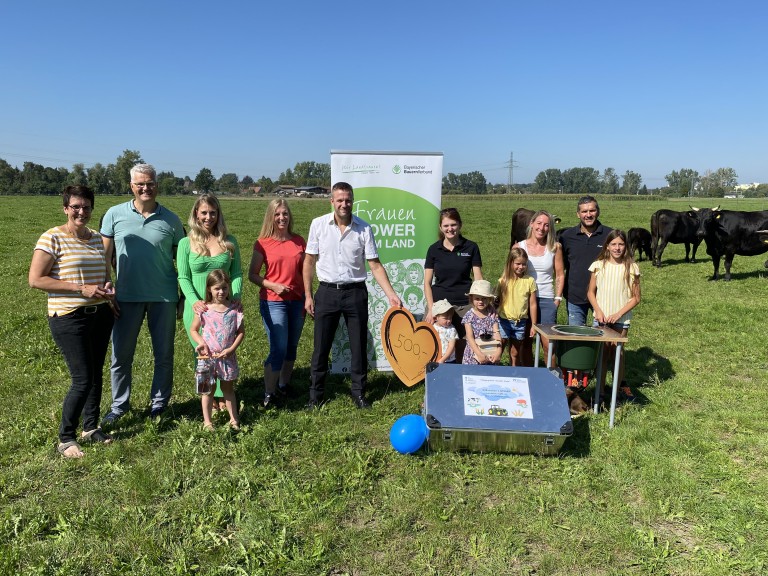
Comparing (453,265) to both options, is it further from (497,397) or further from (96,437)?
(96,437)

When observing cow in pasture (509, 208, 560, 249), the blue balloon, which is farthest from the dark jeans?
cow in pasture (509, 208, 560, 249)

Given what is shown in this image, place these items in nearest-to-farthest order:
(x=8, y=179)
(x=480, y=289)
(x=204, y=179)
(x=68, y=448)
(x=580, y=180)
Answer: (x=68, y=448) → (x=480, y=289) → (x=8, y=179) → (x=204, y=179) → (x=580, y=180)

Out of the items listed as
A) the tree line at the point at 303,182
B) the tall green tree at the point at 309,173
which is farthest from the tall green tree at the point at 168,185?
the tall green tree at the point at 309,173

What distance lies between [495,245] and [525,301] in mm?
14030

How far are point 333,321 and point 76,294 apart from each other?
2.22 m

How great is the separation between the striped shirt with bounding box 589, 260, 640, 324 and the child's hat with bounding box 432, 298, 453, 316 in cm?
151

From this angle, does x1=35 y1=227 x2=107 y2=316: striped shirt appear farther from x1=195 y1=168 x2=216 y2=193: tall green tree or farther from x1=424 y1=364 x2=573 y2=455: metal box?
x1=195 y1=168 x2=216 y2=193: tall green tree

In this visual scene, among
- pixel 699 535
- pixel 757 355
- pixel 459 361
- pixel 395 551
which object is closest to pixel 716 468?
pixel 699 535

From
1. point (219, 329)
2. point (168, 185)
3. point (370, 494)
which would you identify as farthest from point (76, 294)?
point (168, 185)

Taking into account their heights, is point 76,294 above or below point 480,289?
above

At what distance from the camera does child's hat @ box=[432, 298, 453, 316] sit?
5.34 metres

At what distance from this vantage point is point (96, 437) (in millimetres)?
4508

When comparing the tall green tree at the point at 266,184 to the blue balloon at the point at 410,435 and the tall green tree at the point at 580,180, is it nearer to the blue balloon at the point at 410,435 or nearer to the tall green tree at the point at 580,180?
the tall green tree at the point at 580,180

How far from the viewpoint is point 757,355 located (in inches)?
289
